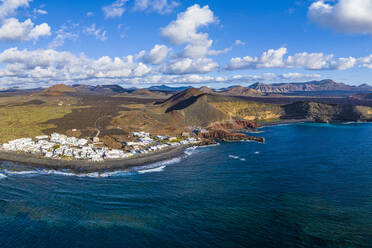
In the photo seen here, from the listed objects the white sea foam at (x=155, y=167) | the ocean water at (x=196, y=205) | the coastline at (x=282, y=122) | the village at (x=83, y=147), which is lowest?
the ocean water at (x=196, y=205)

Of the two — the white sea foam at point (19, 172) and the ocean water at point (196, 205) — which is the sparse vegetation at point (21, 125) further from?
Answer: the white sea foam at point (19, 172)

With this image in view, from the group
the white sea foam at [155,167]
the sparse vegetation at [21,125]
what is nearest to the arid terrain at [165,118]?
the sparse vegetation at [21,125]

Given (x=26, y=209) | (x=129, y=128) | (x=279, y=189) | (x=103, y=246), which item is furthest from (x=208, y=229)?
(x=129, y=128)

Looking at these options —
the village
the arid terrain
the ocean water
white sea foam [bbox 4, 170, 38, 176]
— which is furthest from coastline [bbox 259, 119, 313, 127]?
white sea foam [bbox 4, 170, 38, 176]

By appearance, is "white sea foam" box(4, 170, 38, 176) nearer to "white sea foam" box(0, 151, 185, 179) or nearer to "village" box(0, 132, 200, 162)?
"white sea foam" box(0, 151, 185, 179)

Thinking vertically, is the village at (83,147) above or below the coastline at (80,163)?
above

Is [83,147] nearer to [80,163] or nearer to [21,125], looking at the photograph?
[80,163]
